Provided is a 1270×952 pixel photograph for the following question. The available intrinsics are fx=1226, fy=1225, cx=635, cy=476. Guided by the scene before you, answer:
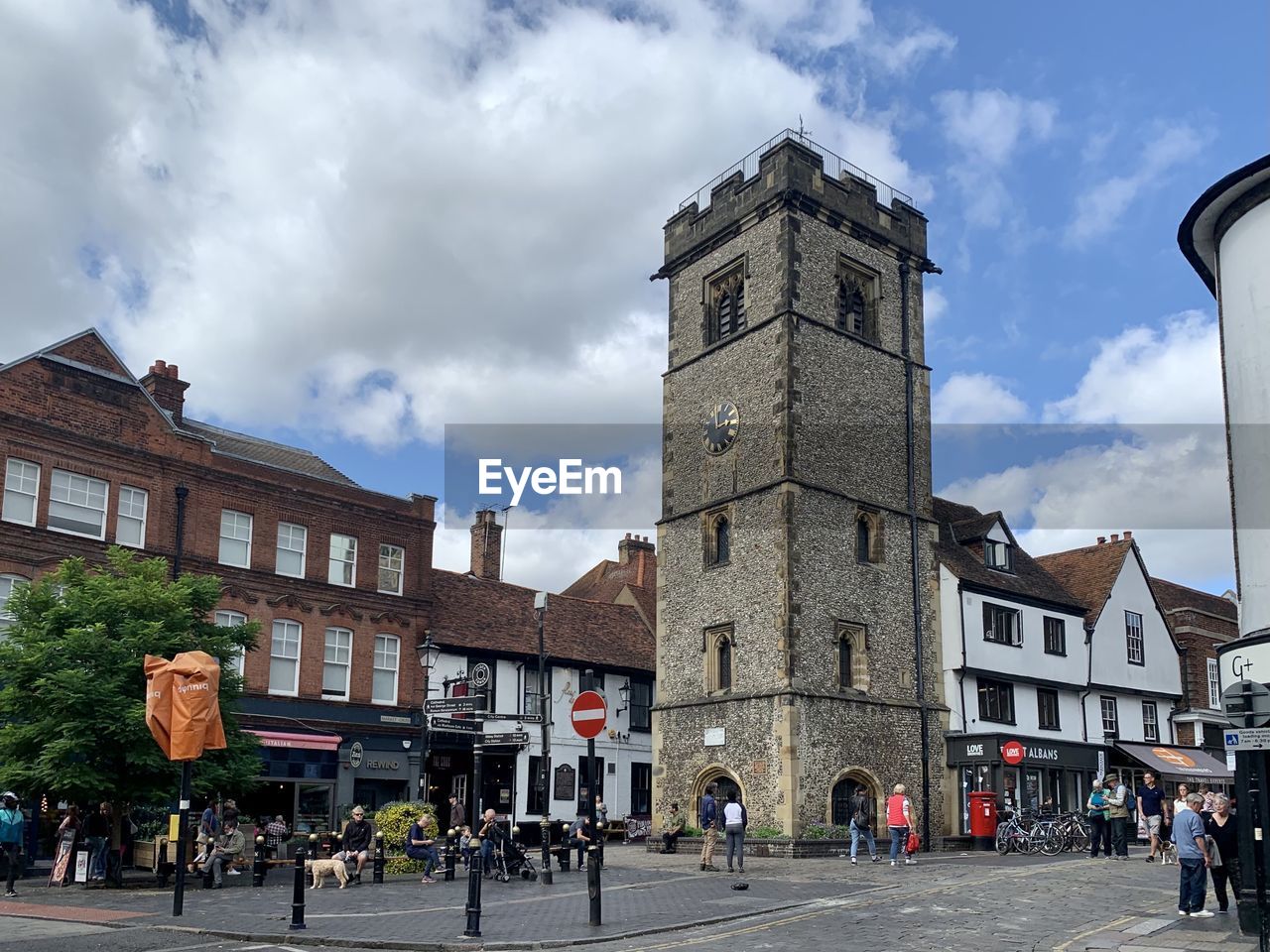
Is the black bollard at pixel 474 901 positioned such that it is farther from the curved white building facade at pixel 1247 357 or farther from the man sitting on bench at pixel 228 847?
the curved white building facade at pixel 1247 357

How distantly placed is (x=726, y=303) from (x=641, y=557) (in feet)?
60.6

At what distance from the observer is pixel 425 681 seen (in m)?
35.7

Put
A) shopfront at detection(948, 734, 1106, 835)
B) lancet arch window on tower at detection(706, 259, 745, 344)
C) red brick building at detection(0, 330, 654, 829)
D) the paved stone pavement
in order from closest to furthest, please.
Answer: the paved stone pavement → red brick building at detection(0, 330, 654, 829) → shopfront at detection(948, 734, 1106, 835) → lancet arch window on tower at detection(706, 259, 745, 344)

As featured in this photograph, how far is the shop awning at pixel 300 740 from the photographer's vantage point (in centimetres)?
3247

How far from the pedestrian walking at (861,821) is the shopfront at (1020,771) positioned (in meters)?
3.19

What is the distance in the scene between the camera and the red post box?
107ft

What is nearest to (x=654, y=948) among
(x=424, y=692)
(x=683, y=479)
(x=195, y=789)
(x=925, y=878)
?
(x=925, y=878)

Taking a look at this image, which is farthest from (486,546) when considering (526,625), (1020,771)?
(1020,771)

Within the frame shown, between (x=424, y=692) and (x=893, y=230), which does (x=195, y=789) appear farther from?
(x=893, y=230)

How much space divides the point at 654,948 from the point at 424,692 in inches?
847

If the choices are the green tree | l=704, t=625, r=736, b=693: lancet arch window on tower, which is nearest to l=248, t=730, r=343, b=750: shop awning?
the green tree

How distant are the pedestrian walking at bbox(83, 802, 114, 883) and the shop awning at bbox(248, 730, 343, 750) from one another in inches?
332

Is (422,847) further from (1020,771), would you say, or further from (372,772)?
(1020,771)

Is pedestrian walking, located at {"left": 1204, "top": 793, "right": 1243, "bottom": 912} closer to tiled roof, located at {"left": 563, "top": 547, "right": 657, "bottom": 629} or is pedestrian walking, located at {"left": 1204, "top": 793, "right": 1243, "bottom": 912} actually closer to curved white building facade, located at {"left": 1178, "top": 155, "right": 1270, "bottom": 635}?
curved white building facade, located at {"left": 1178, "top": 155, "right": 1270, "bottom": 635}
